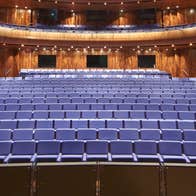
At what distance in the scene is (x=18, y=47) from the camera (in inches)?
532

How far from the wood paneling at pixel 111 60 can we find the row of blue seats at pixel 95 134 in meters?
9.59

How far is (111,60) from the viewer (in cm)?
1440

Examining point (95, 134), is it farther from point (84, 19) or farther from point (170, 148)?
point (84, 19)

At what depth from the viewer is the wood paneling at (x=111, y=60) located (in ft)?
43.5

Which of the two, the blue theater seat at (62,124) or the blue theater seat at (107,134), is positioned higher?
the blue theater seat at (62,124)

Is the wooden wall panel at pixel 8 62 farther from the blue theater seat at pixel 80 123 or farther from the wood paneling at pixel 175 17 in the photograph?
the blue theater seat at pixel 80 123

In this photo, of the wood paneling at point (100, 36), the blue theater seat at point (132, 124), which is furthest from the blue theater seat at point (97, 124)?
the wood paneling at point (100, 36)

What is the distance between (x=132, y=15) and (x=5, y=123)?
12.5 metres

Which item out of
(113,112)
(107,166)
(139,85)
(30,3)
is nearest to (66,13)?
(30,3)

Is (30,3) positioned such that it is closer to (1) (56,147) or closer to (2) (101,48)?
(2) (101,48)

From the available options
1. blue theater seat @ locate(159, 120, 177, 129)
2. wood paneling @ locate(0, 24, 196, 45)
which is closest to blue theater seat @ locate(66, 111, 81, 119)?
blue theater seat @ locate(159, 120, 177, 129)

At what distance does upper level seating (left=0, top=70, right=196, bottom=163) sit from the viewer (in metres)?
3.59

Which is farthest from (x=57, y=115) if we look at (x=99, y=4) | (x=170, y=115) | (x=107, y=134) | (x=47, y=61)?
(x=99, y=4)

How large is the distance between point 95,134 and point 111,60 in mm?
10611
